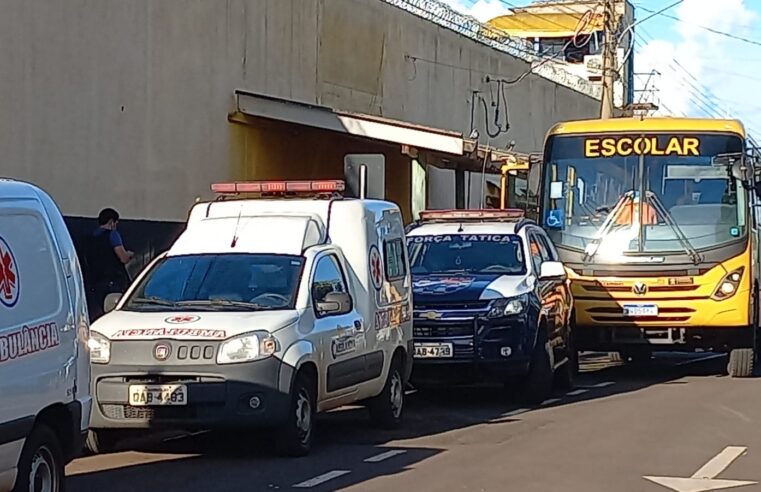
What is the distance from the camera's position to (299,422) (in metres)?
11.2

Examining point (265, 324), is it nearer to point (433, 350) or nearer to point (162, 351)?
point (162, 351)

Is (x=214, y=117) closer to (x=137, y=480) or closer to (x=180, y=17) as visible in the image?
(x=180, y=17)

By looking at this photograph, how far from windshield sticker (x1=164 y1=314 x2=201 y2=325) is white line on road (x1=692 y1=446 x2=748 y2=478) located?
13.5 ft

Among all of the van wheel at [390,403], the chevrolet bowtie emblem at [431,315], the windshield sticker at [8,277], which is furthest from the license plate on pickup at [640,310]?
the windshield sticker at [8,277]

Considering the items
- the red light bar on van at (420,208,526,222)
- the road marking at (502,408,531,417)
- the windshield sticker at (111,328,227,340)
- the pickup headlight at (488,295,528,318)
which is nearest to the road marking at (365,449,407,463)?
the windshield sticker at (111,328,227,340)

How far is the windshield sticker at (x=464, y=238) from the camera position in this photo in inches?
653

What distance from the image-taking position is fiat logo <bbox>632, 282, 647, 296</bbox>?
18573 millimetres

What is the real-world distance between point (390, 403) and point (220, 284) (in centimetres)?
222

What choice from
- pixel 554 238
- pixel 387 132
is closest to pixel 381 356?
pixel 554 238

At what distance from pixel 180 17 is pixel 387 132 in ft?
15.0

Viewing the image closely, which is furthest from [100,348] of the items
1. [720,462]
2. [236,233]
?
[720,462]

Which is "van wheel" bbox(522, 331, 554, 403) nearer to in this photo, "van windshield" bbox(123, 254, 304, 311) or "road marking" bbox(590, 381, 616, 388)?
"road marking" bbox(590, 381, 616, 388)

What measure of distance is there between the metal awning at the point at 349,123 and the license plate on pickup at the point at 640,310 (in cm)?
641

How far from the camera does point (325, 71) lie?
27.2 meters
